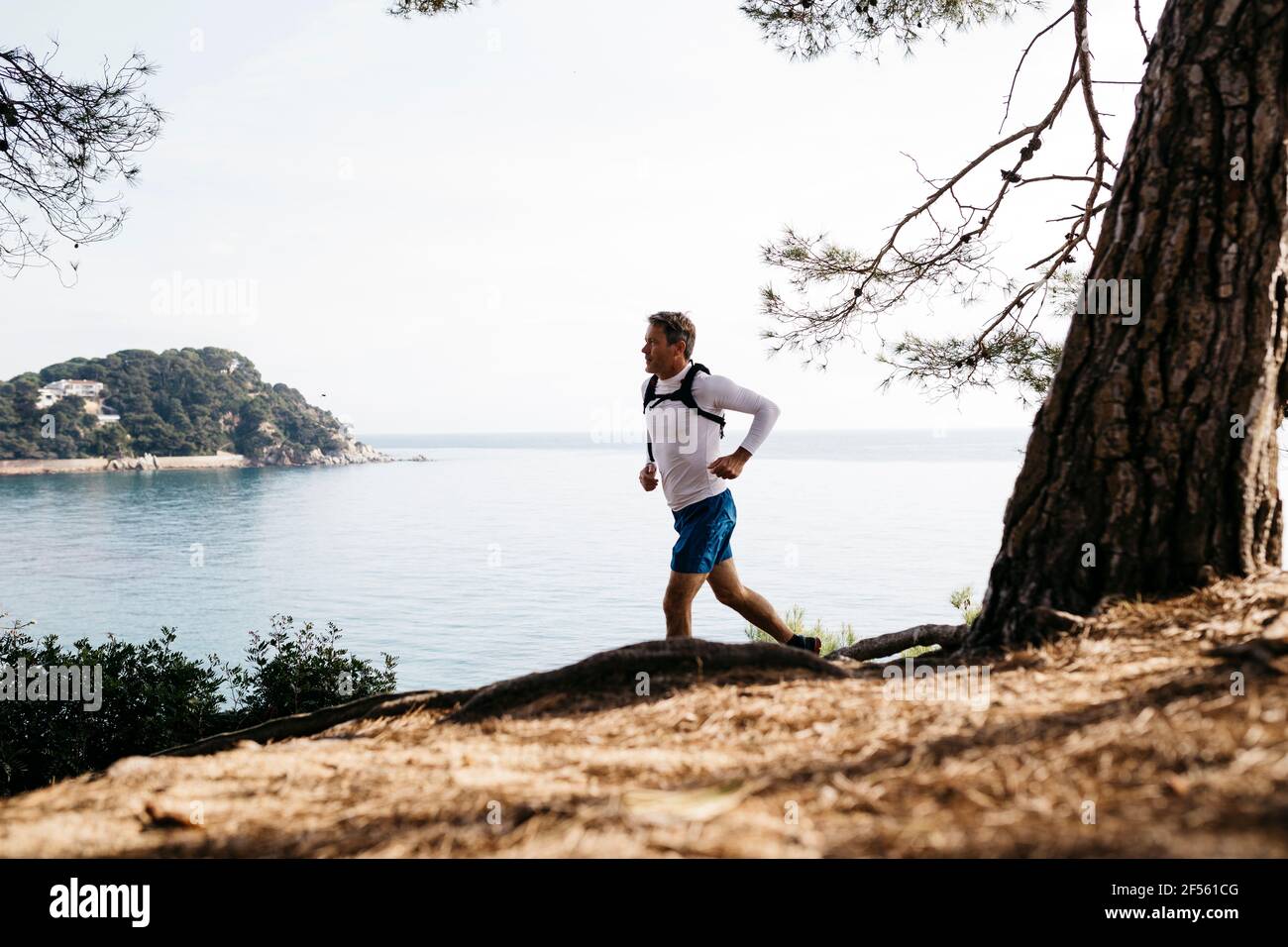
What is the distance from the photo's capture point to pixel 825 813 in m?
1.87

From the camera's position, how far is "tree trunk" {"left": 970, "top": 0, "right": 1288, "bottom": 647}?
3184mm

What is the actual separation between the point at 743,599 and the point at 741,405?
977 mm

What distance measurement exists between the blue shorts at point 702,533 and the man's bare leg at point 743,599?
63 millimetres

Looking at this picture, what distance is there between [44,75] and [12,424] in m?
78.8

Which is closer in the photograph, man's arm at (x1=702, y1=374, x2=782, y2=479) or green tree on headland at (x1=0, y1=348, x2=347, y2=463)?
man's arm at (x1=702, y1=374, x2=782, y2=479)

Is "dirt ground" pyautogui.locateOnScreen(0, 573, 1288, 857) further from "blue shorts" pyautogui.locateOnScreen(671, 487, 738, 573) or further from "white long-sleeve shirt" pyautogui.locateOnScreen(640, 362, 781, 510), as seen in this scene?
"white long-sleeve shirt" pyautogui.locateOnScreen(640, 362, 781, 510)

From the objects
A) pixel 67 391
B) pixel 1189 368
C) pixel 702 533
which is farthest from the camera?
pixel 67 391

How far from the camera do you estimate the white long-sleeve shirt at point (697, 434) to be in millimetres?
4863

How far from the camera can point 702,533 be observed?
480 cm

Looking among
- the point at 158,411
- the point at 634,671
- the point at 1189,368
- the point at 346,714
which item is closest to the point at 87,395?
the point at 158,411

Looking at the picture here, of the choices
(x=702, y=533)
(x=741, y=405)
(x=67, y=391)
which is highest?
(x=67, y=391)

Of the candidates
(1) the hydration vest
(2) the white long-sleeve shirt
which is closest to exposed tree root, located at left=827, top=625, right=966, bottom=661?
(2) the white long-sleeve shirt

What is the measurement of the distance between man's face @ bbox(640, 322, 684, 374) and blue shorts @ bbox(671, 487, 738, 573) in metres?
0.71

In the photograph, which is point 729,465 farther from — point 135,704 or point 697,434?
point 135,704
